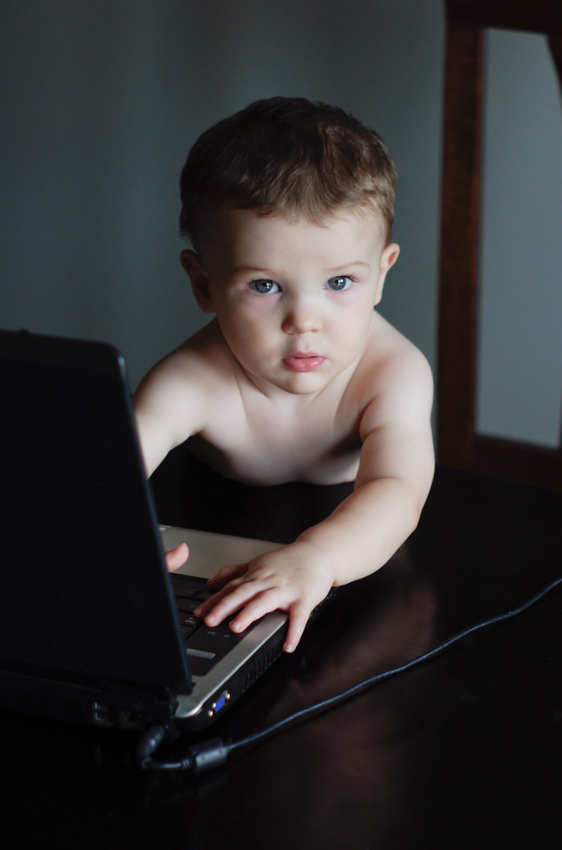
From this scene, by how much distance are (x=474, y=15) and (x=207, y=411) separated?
134cm

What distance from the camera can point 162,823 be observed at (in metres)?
0.51

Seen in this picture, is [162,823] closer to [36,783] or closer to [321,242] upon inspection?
[36,783]

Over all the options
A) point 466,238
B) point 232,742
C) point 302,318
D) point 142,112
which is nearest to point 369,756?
point 232,742

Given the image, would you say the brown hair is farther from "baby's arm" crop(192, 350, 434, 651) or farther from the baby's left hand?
the baby's left hand

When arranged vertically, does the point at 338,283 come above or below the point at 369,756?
above

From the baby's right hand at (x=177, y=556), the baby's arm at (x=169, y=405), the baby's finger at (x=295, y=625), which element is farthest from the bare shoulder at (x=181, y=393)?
the baby's finger at (x=295, y=625)

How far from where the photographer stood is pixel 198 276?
3.31ft

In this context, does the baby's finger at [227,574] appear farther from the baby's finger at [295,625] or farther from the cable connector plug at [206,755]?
the cable connector plug at [206,755]

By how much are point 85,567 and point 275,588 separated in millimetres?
233

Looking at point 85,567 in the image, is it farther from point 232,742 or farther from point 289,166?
point 289,166

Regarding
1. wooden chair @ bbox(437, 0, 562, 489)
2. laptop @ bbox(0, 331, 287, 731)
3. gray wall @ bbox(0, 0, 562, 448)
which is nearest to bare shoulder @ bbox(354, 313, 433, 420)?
laptop @ bbox(0, 331, 287, 731)

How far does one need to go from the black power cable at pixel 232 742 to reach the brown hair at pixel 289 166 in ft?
1.37

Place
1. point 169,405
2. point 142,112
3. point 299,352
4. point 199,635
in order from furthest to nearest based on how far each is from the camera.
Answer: point 142,112
point 169,405
point 299,352
point 199,635

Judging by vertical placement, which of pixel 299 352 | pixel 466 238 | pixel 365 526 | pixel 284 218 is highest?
pixel 284 218
